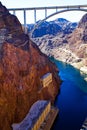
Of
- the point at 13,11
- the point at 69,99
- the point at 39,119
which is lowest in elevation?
the point at 69,99

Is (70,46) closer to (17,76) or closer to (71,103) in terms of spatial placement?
(71,103)

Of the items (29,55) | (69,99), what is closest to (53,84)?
(69,99)

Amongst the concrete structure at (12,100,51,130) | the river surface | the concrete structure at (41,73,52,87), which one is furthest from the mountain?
the concrete structure at (12,100,51,130)

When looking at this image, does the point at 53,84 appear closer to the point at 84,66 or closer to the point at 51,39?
the point at 84,66

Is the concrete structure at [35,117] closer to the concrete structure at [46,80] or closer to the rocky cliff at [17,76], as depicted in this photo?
the rocky cliff at [17,76]

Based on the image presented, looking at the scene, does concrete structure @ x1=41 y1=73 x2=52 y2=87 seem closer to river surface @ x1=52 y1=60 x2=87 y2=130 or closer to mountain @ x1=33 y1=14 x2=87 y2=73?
river surface @ x1=52 y1=60 x2=87 y2=130

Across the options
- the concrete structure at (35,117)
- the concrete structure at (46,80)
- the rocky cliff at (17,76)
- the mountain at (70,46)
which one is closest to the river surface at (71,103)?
the concrete structure at (35,117)

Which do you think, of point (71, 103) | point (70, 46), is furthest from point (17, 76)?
point (70, 46)
